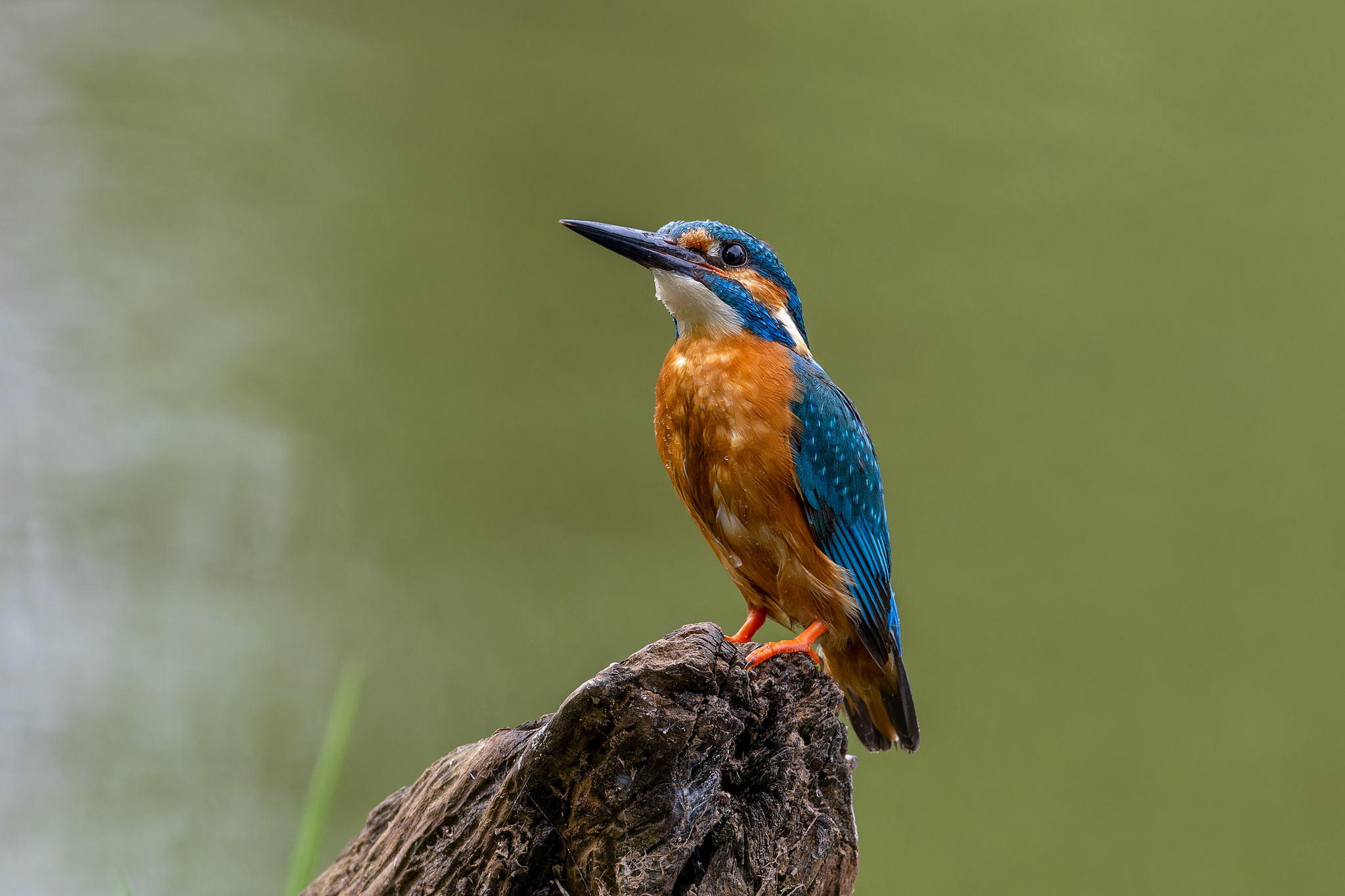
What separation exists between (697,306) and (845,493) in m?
0.39

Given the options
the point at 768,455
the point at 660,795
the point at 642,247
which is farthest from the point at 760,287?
the point at 660,795

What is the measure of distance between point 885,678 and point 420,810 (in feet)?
2.58

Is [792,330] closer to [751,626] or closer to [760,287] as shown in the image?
[760,287]

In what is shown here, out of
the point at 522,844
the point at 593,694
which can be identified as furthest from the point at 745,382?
the point at 522,844

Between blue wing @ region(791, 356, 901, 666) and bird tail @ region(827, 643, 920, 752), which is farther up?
blue wing @ region(791, 356, 901, 666)

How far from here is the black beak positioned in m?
1.58

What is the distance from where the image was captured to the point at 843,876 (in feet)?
4.31

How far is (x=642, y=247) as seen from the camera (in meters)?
1.60

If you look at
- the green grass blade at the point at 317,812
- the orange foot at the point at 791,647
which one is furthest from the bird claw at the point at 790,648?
the green grass blade at the point at 317,812

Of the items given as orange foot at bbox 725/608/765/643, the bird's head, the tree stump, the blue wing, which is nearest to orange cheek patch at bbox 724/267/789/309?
the bird's head

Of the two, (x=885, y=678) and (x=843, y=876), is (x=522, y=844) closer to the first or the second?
(x=843, y=876)

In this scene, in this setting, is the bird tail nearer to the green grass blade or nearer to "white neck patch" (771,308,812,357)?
"white neck patch" (771,308,812,357)

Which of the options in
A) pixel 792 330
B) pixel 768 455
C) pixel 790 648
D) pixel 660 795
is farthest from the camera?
pixel 792 330

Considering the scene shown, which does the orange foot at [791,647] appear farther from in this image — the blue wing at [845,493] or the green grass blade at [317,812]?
the green grass blade at [317,812]
